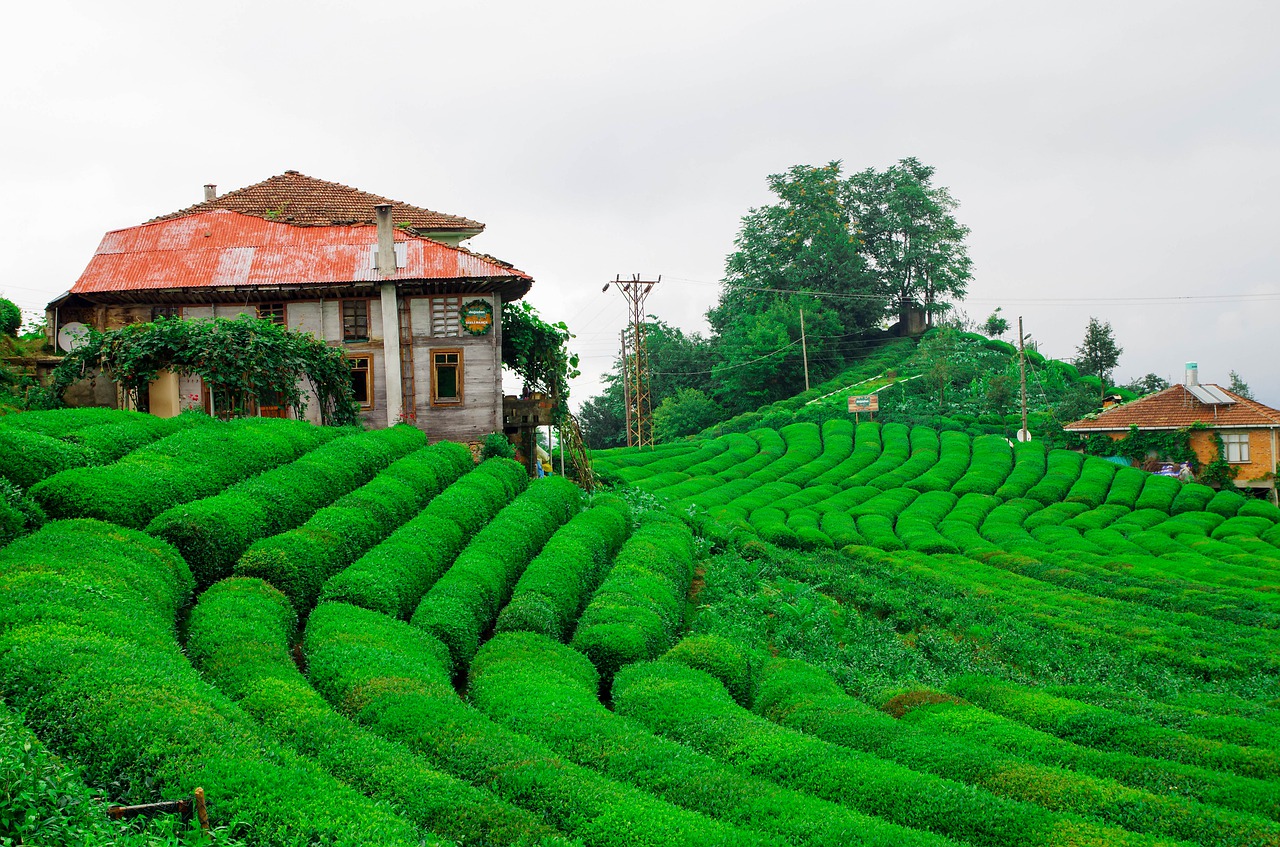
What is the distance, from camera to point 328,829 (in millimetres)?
7414

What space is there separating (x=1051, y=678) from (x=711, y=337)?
210 feet

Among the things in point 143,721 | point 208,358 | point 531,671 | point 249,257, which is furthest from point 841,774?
point 249,257

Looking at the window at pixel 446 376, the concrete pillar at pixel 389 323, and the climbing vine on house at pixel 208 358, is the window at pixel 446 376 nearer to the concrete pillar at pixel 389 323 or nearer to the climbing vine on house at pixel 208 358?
the concrete pillar at pixel 389 323

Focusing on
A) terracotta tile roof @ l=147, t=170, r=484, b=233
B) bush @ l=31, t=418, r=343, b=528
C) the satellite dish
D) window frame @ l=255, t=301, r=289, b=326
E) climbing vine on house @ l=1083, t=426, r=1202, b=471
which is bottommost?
climbing vine on house @ l=1083, t=426, r=1202, b=471

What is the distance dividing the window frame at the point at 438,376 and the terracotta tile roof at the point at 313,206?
6128 millimetres

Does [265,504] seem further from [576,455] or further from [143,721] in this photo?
[576,455]

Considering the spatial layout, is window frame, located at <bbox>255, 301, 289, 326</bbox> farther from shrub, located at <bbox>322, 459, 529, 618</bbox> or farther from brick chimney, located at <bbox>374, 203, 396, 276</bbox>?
shrub, located at <bbox>322, 459, 529, 618</bbox>

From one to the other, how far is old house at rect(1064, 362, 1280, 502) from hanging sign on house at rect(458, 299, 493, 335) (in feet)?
116

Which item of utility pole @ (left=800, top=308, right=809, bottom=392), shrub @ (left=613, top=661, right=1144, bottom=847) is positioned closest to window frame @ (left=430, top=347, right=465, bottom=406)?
shrub @ (left=613, top=661, right=1144, bottom=847)

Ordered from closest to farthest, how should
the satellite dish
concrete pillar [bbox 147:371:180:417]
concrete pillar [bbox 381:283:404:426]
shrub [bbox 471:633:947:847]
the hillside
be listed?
shrub [bbox 471:633:947:847]
concrete pillar [bbox 147:371:180:417]
the satellite dish
concrete pillar [bbox 381:283:404:426]
the hillside

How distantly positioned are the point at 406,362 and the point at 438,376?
932mm

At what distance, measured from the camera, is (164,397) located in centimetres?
2461

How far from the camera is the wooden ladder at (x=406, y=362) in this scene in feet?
89.9

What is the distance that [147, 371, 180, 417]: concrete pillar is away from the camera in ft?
80.1
